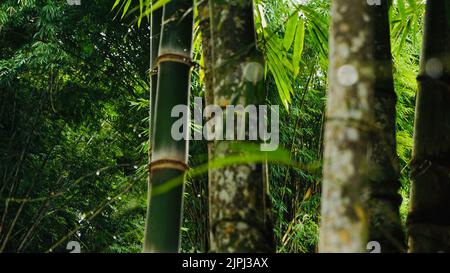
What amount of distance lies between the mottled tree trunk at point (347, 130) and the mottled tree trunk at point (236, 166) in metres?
0.27

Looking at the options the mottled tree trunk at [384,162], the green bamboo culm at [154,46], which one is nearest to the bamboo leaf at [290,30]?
the green bamboo culm at [154,46]

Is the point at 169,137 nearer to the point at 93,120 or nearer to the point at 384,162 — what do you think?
the point at 384,162

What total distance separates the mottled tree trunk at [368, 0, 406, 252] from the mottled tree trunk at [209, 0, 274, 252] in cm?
20

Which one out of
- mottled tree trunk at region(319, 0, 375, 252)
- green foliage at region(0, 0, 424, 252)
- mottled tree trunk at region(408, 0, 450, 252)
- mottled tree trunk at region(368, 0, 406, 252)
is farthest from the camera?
green foliage at region(0, 0, 424, 252)

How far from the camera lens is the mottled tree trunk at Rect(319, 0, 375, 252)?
735 millimetres

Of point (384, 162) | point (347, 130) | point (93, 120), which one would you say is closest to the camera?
point (347, 130)

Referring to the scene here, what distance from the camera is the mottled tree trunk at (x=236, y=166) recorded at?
1021 millimetres

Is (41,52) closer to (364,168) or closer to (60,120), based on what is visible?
(60,120)

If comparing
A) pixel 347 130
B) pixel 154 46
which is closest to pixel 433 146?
pixel 347 130

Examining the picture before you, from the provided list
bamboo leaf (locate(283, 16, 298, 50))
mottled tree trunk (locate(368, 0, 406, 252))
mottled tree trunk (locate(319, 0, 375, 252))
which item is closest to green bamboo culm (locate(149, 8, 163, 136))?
bamboo leaf (locate(283, 16, 298, 50))

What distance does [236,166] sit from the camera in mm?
1031

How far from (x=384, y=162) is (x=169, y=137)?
0.41 metres

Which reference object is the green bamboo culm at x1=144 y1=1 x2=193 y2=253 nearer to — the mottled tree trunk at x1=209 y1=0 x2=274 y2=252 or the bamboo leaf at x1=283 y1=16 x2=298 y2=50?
the mottled tree trunk at x1=209 y1=0 x2=274 y2=252
